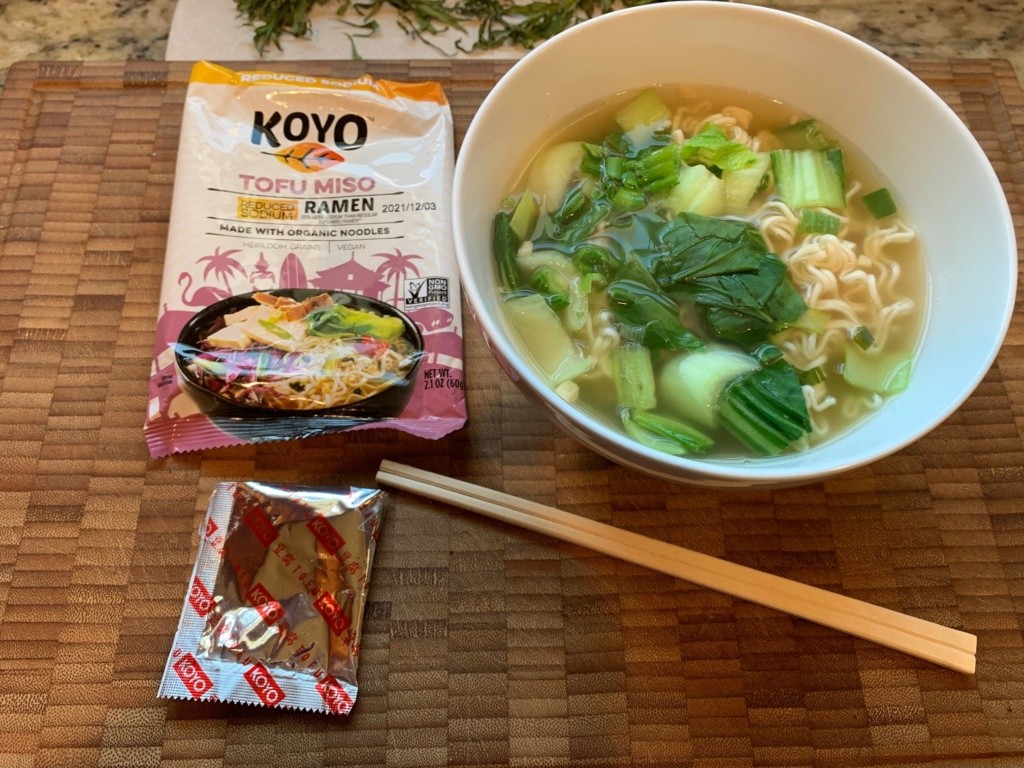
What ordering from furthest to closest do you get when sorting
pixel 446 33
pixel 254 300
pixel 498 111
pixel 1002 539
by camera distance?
pixel 446 33
pixel 254 300
pixel 1002 539
pixel 498 111

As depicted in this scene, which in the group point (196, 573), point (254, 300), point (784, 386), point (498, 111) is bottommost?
point (196, 573)

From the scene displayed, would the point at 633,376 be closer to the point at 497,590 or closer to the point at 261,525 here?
the point at 497,590

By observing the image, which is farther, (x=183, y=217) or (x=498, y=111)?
(x=183, y=217)

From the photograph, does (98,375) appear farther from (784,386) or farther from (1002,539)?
(1002,539)

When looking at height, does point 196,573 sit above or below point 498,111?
below

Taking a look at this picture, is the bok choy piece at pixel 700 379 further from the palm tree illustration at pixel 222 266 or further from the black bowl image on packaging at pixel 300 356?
the palm tree illustration at pixel 222 266

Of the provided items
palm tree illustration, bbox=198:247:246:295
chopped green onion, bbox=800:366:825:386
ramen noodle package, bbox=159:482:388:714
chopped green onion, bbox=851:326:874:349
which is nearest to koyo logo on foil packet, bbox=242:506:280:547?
ramen noodle package, bbox=159:482:388:714

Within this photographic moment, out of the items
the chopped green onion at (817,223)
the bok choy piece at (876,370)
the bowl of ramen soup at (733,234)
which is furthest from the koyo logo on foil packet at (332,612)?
the chopped green onion at (817,223)

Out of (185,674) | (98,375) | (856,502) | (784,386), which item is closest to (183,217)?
(98,375)
